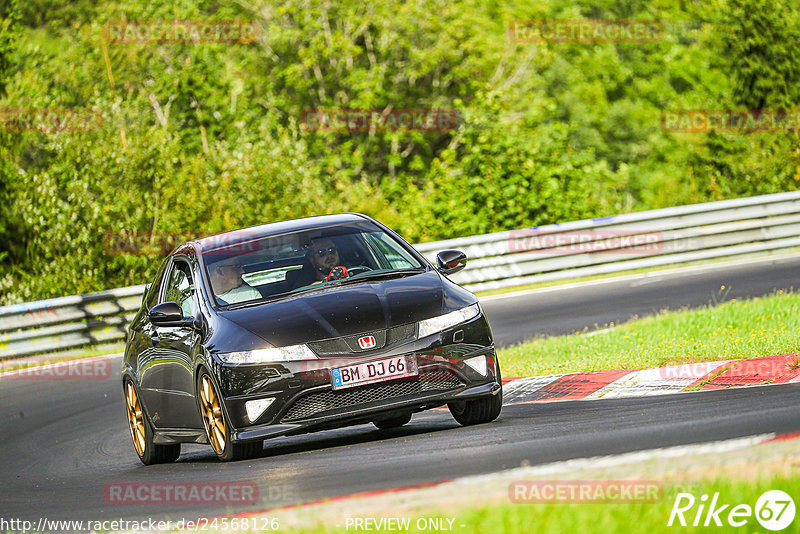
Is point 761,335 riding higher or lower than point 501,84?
higher

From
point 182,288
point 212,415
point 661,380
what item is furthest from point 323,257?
point 661,380

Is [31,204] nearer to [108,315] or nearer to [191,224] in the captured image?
[191,224]

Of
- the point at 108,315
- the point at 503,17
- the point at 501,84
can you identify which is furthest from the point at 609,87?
the point at 108,315

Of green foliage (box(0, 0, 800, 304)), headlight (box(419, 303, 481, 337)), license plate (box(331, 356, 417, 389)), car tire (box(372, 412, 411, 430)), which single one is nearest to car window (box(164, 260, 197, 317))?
license plate (box(331, 356, 417, 389))

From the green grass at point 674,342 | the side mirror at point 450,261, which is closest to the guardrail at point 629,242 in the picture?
the green grass at point 674,342

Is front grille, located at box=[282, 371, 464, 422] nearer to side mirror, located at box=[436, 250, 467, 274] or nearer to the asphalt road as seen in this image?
the asphalt road

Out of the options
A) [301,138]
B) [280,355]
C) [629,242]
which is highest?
[280,355]

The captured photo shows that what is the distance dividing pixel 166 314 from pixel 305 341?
128 cm

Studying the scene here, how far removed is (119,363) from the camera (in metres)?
16.4

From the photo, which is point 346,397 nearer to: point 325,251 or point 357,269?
point 357,269

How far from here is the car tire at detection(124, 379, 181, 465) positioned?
30.4 feet

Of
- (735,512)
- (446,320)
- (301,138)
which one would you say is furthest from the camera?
(301,138)

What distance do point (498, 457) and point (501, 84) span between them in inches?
1578

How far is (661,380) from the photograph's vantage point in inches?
371
